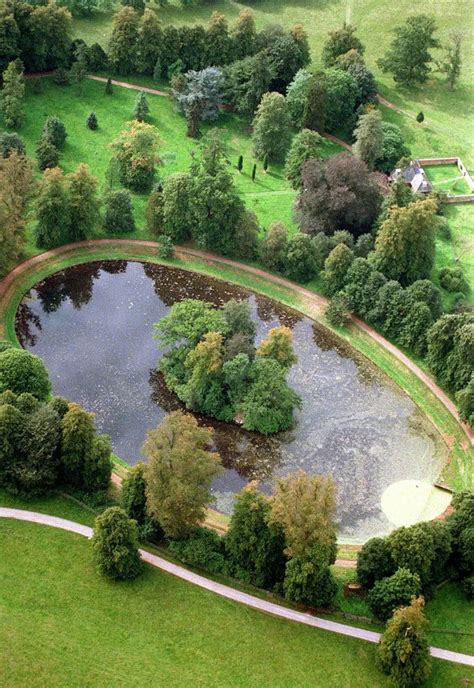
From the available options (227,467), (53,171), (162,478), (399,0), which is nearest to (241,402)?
(227,467)

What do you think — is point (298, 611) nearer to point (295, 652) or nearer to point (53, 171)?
point (295, 652)

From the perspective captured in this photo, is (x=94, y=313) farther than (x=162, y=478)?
Yes

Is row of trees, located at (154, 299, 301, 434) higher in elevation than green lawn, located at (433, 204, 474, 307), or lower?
lower

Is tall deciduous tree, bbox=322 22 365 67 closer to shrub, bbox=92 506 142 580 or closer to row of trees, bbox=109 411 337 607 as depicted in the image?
row of trees, bbox=109 411 337 607

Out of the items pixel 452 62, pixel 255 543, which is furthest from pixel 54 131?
pixel 255 543

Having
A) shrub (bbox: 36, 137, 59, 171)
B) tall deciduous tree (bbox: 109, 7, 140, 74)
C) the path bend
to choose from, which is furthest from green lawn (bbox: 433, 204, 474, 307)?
tall deciduous tree (bbox: 109, 7, 140, 74)
